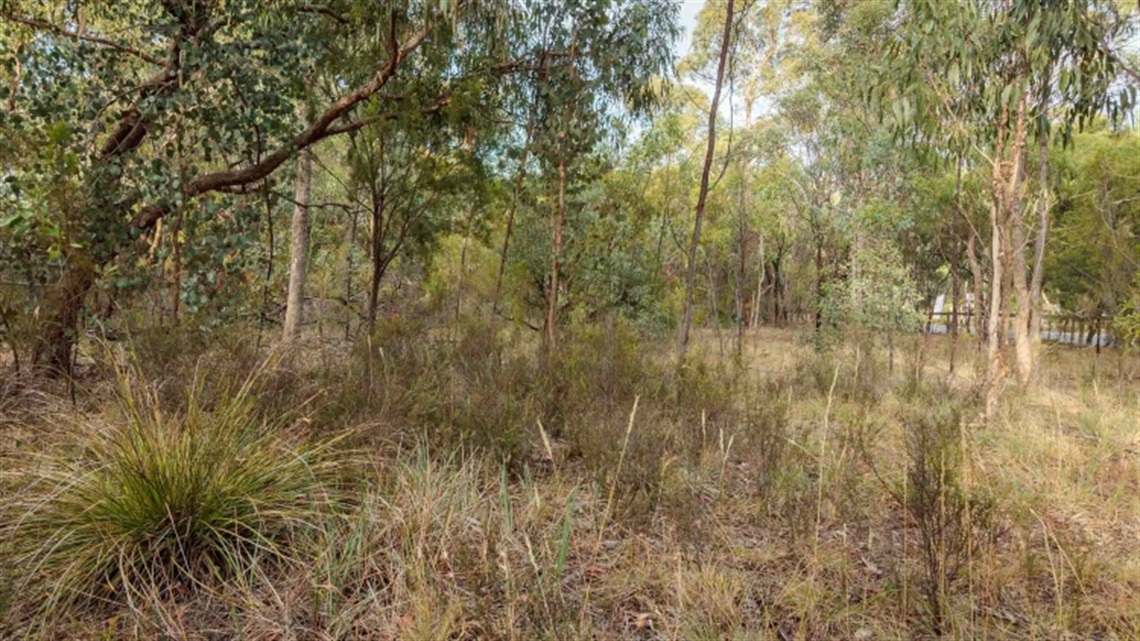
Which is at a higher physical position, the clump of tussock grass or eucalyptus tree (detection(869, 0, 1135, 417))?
eucalyptus tree (detection(869, 0, 1135, 417))

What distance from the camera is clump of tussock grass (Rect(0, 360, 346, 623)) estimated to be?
6.78ft

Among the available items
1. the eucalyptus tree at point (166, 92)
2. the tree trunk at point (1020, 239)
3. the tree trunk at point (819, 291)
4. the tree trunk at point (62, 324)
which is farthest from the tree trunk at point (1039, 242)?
the tree trunk at point (62, 324)

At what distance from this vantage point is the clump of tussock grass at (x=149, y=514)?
2066mm

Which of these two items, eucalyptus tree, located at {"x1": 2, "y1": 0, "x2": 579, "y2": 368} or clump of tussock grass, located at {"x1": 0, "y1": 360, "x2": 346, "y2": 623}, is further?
eucalyptus tree, located at {"x1": 2, "y1": 0, "x2": 579, "y2": 368}

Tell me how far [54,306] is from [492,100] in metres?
3.96

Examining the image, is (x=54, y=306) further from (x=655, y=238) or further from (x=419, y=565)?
(x=655, y=238)

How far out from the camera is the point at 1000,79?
530cm

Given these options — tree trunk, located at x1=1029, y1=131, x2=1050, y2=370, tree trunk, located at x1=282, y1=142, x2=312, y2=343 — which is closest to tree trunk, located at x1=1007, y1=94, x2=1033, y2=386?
tree trunk, located at x1=1029, y1=131, x2=1050, y2=370

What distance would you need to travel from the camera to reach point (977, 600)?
94.6 inches

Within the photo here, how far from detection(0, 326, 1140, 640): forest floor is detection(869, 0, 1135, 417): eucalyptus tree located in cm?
227

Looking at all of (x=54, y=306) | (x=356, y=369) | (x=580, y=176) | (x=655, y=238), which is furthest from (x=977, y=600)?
(x=655, y=238)

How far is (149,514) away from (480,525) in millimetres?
1128

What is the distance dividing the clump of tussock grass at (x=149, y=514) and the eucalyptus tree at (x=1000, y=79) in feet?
15.5

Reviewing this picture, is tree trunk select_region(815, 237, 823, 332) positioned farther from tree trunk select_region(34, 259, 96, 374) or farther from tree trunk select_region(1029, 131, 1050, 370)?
tree trunk select_region(34, 259, 96, 374)
